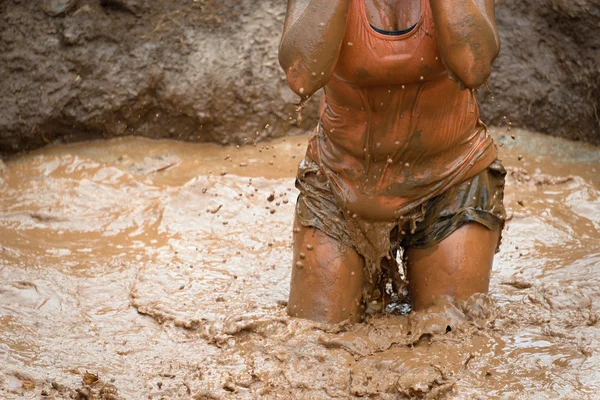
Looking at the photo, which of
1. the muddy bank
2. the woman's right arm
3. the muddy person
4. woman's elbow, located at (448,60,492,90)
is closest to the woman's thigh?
the muddy person

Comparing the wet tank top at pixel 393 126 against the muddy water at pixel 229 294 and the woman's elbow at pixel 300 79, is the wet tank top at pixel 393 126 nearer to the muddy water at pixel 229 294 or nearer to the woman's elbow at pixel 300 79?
the woman's elbow at pixel 300 79

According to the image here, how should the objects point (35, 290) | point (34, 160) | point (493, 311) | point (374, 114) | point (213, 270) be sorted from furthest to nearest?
point (34, 160) → point (213, 270) → point (35, 290) → point (493, 311) → point (374, 114)

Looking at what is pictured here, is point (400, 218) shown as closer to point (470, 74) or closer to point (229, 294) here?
point (470, 74)

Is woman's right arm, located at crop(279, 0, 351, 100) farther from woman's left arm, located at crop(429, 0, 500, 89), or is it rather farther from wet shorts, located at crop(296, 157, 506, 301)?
wet shorts, located at crop(296, 157, 506, 301)

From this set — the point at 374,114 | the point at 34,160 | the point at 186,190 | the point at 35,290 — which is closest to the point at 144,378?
the point at 35,290

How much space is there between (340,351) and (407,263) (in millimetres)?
470

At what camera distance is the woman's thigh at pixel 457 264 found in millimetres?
3402

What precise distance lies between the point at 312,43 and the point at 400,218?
2.67 ft

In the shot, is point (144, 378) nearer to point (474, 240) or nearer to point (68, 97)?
point (474, 240)

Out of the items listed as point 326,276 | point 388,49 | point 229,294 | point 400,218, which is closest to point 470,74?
point 388,49

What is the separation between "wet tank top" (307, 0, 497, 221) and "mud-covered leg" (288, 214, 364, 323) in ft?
0.55

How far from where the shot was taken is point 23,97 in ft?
18.6

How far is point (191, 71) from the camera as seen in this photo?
593 centimetres

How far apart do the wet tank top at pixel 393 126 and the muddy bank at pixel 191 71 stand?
2441mm
